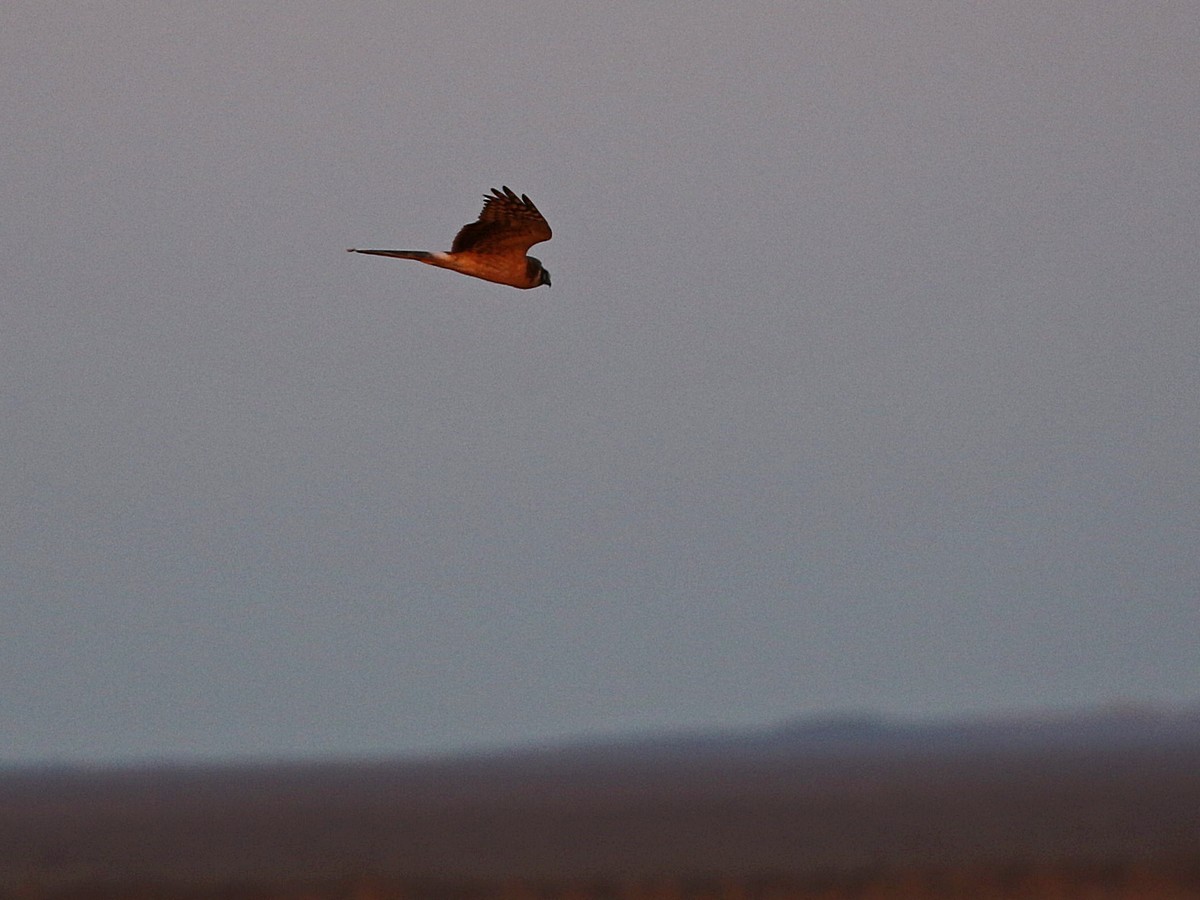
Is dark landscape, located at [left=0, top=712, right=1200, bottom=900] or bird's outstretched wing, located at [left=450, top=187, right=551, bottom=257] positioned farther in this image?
dark landscape, located at [left=0, top=712, right=1200, bottom=900]

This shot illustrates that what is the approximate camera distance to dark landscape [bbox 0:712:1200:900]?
142 feet

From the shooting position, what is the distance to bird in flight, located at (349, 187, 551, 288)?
20.5 metres

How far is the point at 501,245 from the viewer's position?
2095 centimetres

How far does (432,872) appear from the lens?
47.3 meters

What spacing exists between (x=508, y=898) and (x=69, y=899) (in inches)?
336

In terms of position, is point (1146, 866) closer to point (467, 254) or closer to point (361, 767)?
point (467, 254)

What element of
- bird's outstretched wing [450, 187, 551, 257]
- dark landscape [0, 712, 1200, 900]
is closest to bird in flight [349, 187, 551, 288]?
bird's outstretched wing [450, 187, 551, 257]

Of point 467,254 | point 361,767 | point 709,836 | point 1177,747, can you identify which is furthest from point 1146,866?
point 1177,747

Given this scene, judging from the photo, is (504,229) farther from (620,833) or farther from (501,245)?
(620,833)

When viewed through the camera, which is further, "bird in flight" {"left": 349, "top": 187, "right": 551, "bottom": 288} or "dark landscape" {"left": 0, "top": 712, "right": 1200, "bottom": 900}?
"dark landscape" {"left": 0, "top": 712, "right": 1200, "bottom": 900}

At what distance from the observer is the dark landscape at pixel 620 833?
43188 mm

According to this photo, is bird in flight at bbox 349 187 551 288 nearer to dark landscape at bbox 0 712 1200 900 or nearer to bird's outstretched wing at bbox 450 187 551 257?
bird's outstretched wing at bbox 450 187 551 257

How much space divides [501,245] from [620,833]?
42.6 m

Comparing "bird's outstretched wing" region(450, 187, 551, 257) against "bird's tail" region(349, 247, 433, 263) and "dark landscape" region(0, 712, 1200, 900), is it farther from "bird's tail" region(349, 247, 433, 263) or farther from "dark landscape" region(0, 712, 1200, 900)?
"dark landscape" region(0, 712, 1200, 900)
